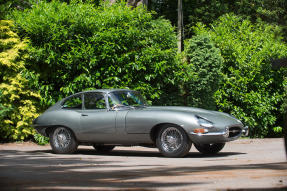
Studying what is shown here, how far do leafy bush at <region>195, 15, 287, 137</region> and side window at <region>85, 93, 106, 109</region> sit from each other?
7.17 m

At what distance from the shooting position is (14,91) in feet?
47.1

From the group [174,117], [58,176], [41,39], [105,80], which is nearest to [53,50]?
[41,39]

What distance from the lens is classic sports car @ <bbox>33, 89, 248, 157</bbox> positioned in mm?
9695

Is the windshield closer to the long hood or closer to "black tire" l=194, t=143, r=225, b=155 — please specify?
the long hood

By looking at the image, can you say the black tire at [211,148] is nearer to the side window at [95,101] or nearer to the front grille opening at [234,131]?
the front grille opening at [234,131]

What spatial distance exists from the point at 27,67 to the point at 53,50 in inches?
43.3

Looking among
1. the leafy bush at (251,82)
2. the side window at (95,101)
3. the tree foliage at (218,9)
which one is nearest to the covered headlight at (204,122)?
the side window at (95,101)

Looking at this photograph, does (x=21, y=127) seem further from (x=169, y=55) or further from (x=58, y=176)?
A: (x=58, y=176)

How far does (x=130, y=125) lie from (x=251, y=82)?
9075 mm

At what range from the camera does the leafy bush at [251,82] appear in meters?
17.8

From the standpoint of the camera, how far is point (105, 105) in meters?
10.9

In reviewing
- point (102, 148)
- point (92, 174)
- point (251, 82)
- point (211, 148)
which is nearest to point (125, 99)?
point (102, 148)

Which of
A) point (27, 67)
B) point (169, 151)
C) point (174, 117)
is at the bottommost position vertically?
point (169, 151)

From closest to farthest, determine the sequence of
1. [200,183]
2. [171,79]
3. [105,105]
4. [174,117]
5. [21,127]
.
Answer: [200,183] < [174,117] < [105,105] < [21,127] < [171,79]
